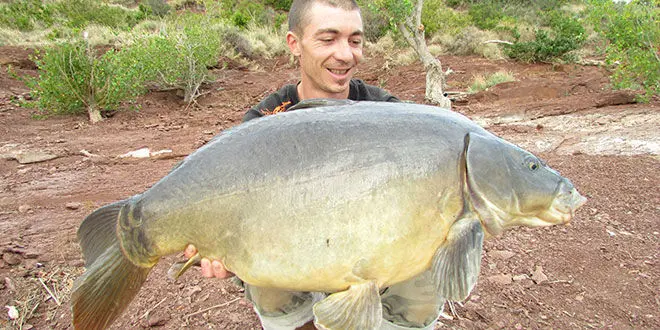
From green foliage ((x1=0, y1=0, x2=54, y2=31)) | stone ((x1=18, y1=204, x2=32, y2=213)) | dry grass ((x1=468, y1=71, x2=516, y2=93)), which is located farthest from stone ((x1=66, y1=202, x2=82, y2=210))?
green foliage ((x1=0, y1=0, x2=54, y2=31))

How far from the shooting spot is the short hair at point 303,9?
2.42 metres

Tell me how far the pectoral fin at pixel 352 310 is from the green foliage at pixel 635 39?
25.1ft

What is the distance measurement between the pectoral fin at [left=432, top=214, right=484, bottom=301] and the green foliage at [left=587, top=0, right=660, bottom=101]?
740 centimetres

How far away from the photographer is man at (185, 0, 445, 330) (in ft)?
6.88

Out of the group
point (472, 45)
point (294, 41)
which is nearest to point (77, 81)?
A: point (294, 41)

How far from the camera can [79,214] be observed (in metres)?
4.32

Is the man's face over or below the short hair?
below

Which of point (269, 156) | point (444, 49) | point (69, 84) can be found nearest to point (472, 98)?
point (444, 49)

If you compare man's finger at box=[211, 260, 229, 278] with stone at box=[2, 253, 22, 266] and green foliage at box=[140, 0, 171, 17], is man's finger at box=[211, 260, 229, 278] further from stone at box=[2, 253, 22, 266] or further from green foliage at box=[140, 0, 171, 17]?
green foliage at box=[140, 0, 171, 17]

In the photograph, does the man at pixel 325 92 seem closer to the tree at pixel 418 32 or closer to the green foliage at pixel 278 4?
the tree at pixel 418 32

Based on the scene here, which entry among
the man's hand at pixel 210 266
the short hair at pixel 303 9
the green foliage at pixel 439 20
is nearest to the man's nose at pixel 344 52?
the short hair at pixel 303 9

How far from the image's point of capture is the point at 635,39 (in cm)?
738

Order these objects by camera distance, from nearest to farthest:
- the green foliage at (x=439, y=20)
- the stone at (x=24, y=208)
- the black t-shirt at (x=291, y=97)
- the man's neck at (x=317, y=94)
A: 1. the man's neck at (x=317, y=94)
2. the black t-shirt at (x=291, y=97)
3. the stone at (x=24, y=208)
4. the green foliage at (x=439, y=20)

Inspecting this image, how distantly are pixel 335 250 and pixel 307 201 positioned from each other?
185mm
